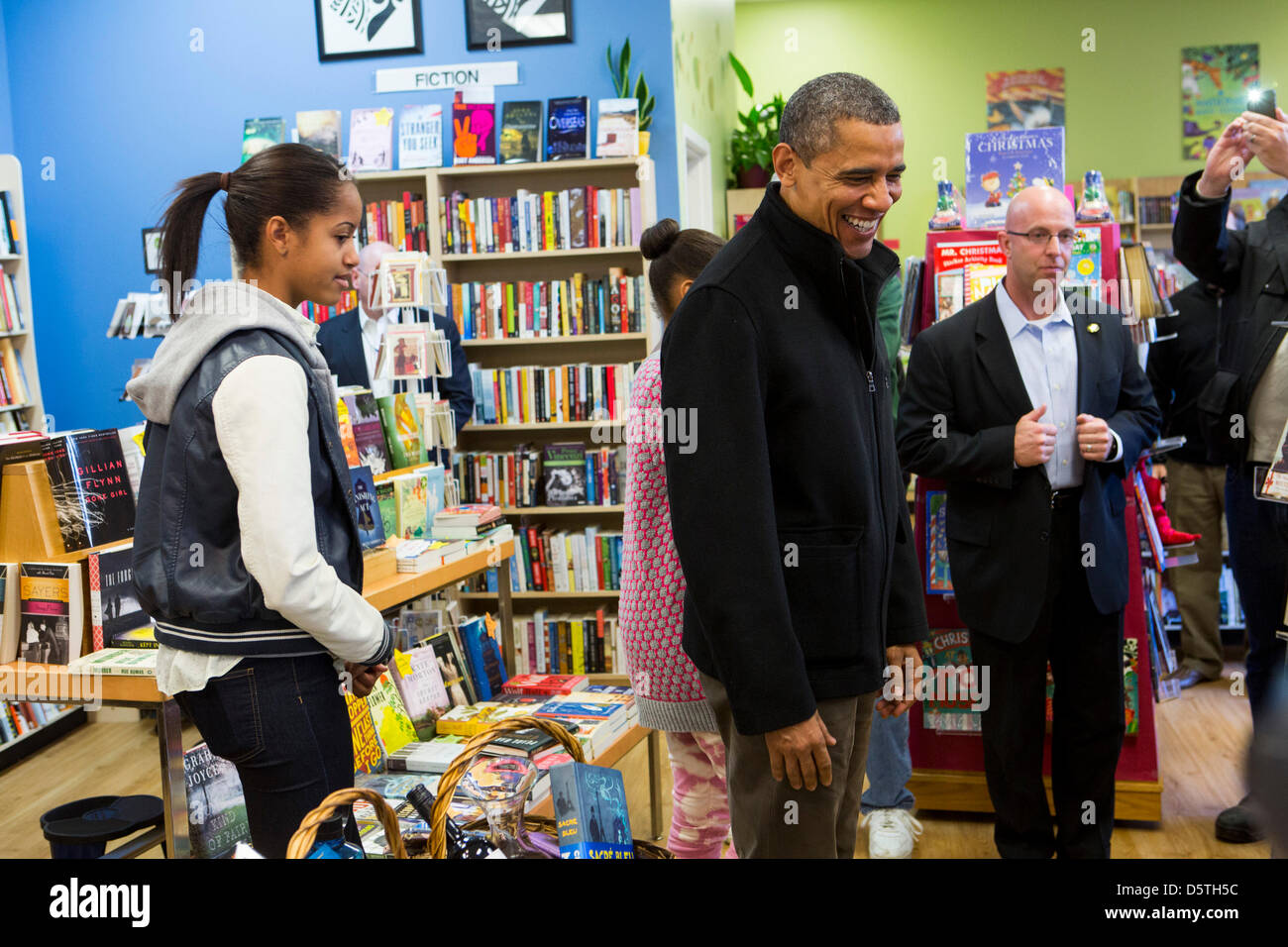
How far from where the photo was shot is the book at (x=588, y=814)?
132cm

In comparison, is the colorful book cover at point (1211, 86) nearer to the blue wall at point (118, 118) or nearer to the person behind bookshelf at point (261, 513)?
the blue wall at point (118, 118)

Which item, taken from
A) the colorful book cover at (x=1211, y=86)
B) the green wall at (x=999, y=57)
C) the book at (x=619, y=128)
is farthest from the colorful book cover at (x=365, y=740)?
the colorful book cover at (x=1211, y=86)

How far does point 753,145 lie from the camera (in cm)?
684

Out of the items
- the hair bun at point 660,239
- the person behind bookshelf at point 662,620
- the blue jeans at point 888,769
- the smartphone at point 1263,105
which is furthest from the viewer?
the blue jeans at point 888,769

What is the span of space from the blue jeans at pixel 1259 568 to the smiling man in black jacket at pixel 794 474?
1752mm

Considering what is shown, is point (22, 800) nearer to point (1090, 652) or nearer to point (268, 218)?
point (268, 218)

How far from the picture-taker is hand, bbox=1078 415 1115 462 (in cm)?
265

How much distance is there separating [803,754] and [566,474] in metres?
3.90

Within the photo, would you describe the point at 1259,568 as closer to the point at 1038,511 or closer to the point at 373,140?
the point at 1038,511

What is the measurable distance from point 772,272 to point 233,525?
34.4 inches

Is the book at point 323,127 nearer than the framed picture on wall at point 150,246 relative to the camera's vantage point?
Yes

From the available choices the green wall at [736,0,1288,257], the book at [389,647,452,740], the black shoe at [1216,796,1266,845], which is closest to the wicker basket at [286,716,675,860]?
the book at [389,647,452,740]
